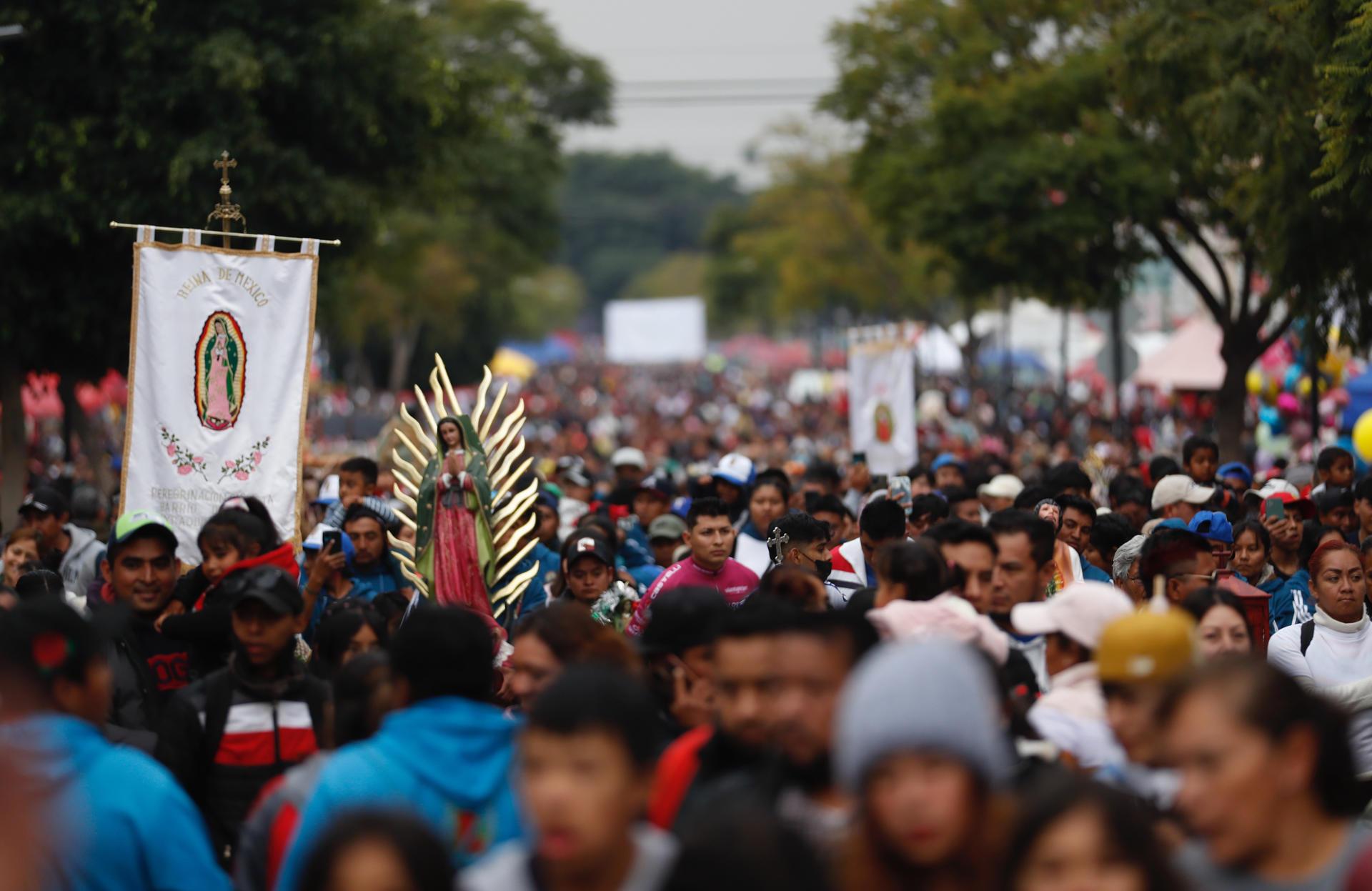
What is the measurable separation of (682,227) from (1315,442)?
6822 inches

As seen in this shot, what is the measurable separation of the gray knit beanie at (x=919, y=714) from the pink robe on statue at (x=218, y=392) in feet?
22.6

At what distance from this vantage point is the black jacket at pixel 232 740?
17.6 feet

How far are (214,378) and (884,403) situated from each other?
10378 millimetres

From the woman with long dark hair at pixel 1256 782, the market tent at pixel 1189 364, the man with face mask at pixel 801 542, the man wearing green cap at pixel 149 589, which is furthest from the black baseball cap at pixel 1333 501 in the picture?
the market tent at pixel 1189 364

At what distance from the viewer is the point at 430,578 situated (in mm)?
9469

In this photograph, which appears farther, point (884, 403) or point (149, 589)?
point (884, 403)

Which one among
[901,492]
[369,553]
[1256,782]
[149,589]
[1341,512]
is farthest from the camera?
[901,492]

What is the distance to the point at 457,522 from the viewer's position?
371 inches

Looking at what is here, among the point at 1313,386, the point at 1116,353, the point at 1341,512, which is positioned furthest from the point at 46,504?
the point at 1116,353

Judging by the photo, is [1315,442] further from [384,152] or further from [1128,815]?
[1128,815]

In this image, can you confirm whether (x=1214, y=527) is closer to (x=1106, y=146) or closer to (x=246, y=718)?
(x=246, y=718)

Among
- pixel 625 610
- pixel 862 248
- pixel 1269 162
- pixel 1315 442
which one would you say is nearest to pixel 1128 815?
pixel 625 610

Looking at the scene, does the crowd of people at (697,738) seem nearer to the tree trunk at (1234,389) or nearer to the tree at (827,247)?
the tree trunk at (1234,389)

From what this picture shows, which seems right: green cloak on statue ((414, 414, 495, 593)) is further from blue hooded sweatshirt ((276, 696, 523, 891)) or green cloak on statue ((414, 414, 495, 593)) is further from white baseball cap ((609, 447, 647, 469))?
white baseball cap ((609, 447, 647, 469))
